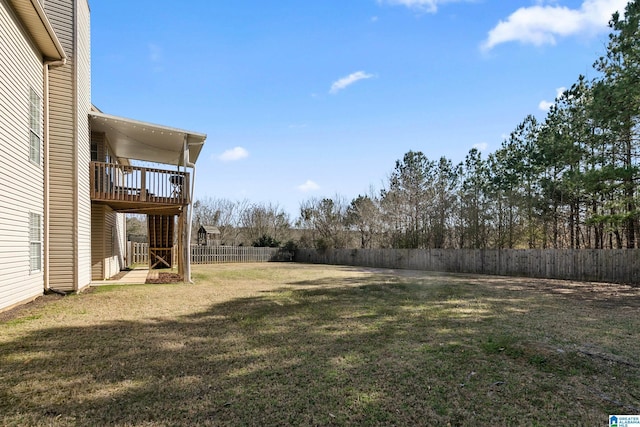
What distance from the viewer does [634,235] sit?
14039 millimetres

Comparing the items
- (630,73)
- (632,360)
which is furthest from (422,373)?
(630,73)

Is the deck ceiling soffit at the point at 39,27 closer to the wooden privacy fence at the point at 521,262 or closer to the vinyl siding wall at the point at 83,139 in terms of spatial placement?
the vinyl siding wall at the point at 83,139

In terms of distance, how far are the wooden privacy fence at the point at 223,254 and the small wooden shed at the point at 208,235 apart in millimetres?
1602

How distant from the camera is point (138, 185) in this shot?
10664 mm

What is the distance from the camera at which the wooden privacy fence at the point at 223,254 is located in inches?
869

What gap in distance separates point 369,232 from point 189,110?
14.3m

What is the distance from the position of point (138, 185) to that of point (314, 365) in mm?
9023

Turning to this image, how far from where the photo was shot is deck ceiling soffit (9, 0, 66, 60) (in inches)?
253

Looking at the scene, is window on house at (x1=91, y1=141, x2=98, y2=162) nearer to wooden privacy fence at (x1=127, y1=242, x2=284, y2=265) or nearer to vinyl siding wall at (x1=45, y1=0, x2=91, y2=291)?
vinyl siding wall at (x1=45, y1=0, x2=91, y2=291)

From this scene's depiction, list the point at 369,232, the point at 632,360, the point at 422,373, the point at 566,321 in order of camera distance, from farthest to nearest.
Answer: the point at 369,232, the point at 566,321, the point at 632,360, the point at 422,373

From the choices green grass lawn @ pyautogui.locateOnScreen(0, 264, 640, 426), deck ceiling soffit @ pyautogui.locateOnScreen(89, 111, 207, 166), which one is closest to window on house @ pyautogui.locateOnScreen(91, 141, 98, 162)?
deck ceiling soffit @ pyautogui.locateOnScreen(89, 111, 207, 166)

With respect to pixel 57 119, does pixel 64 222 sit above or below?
below

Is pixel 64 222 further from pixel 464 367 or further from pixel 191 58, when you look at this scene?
pixel 464 367

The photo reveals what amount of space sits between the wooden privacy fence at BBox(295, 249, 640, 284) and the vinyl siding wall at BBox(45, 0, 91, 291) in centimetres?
1577
